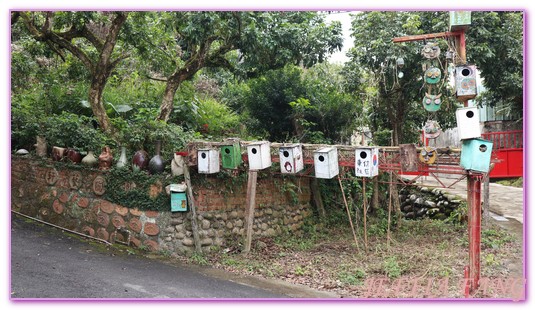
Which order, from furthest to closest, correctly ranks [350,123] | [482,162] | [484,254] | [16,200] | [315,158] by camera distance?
[350,123] < [16,200] < [484,254] < [315,158] < [482,162]

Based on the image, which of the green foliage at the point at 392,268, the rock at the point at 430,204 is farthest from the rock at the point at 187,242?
the rock at the point at 430,204

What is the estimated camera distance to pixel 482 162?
530 centimetres

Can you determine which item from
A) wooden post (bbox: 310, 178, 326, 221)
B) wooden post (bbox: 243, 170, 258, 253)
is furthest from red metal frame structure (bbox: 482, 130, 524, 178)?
wooden post (bbox: 243, 170, 258, 253)

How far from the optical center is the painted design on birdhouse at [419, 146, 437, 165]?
6137 millimetres

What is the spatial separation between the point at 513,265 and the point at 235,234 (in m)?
4.47

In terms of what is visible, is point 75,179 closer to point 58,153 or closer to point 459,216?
point 58,153

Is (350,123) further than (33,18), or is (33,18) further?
(350,123)

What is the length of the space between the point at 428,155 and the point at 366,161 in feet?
2.74

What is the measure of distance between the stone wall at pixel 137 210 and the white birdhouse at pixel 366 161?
227 centimetres

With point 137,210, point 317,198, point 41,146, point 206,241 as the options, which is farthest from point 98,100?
point 317,198

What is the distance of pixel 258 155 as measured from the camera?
6.55m

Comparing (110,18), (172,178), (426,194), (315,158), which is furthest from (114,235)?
(426,194)

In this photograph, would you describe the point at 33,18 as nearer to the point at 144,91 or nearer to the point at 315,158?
the point at 144,91

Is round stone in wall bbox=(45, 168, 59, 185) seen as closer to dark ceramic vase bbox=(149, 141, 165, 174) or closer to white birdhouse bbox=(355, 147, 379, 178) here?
dark ceramic vase bbox=(149, 141, 165, 174)
